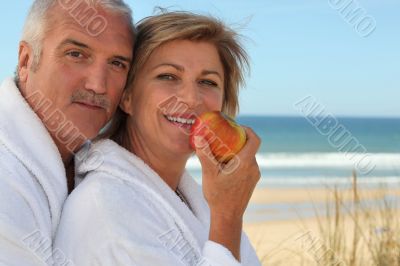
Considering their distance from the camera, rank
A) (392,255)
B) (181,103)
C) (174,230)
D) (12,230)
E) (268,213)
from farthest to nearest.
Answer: (268,213) → (392,255) → (181,103) → (174,230) → (12,230)

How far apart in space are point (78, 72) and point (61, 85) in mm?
91

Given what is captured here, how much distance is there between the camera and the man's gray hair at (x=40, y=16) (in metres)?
2.88

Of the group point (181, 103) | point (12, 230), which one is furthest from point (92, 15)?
point (12, 230)

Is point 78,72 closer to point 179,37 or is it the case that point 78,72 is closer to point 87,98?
point 87,98

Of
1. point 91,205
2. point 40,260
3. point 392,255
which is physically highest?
point 392,255

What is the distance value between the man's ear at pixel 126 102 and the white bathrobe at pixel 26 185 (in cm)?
51

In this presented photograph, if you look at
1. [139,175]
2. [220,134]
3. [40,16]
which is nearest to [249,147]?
[220,134]

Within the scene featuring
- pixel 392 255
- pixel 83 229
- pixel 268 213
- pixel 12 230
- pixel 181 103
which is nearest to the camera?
pixel 12 230

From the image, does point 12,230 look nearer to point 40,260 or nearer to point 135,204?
point 40,260

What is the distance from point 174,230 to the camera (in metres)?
2.72

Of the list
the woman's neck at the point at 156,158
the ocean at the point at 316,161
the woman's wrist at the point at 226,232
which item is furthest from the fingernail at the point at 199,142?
the ocean at the point at 316,161

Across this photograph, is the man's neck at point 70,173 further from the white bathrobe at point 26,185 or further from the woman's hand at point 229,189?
the woman's hand at point 229,189

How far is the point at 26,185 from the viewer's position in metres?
2.37

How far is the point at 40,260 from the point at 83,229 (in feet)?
0.64
